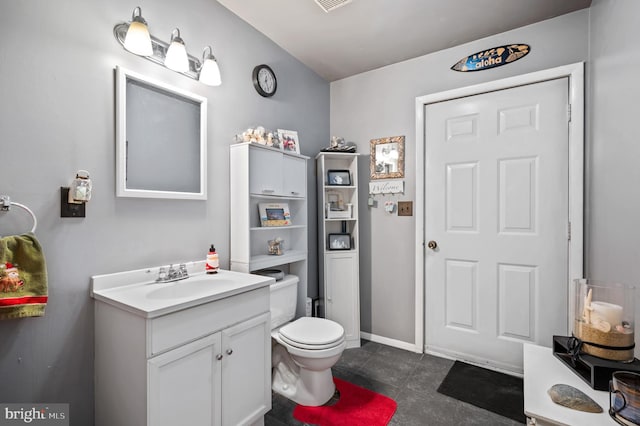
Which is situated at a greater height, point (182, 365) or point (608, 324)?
point (608, 324)

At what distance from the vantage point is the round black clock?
7.20 feet

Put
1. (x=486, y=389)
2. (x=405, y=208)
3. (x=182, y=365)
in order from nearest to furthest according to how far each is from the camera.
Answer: (x=182, y=365) < (x=486, y=389) < (x=405, y=208)

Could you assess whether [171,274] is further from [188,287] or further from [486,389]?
[486,389]

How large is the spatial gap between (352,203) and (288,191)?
742 millimetres

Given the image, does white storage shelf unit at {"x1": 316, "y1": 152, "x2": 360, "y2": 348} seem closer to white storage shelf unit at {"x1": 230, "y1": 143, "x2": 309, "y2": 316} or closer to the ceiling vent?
white storage shelf unit at {"x1": 230, "y1": 143, "x2": 309, "y2": 316}

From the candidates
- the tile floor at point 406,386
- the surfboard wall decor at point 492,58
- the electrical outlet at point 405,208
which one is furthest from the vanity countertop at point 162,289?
the surfboard wall decor at point 492,58

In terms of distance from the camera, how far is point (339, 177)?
108 inches

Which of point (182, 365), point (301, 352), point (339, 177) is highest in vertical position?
point (339, 177)

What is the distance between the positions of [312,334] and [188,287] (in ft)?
2.66

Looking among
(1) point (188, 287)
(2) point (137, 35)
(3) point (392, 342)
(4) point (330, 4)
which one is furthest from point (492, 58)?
(1) point (188, 287)

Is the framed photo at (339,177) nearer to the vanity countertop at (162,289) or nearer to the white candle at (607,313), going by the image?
the vanity countertop at (162,289)

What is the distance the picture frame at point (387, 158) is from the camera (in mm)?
2664

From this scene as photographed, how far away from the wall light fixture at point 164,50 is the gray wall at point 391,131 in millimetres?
1492

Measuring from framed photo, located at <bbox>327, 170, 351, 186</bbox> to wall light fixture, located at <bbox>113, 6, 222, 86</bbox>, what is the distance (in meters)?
1.28
